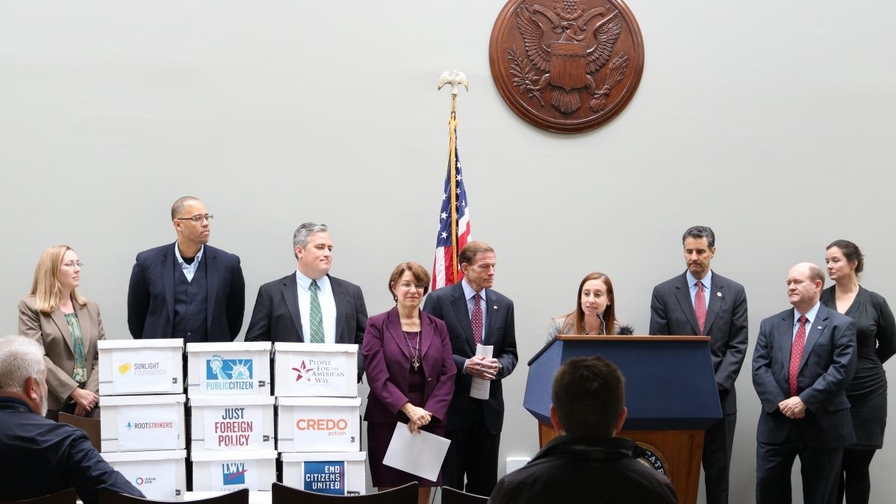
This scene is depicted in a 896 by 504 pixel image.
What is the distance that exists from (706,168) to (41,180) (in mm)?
4242

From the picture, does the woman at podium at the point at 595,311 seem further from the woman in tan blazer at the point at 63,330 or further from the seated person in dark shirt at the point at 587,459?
the seated person in dark shirt at the point at 587,459

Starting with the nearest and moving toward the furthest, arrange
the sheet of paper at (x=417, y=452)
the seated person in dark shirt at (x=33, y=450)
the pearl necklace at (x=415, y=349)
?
the seated person in dark shirt at (x=33, y=450), the sheet of paper at (x=417, y=452), the pearl necklace at (x=415, y=349)

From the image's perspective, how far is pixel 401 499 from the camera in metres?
3.19

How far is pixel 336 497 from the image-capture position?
3.16 meters

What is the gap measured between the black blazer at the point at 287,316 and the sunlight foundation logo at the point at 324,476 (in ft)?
2.15

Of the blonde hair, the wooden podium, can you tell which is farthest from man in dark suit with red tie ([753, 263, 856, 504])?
the blonde hair

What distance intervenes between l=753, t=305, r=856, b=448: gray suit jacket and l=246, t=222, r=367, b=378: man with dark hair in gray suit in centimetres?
233

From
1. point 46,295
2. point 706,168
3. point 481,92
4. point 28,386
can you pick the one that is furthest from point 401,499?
point 706,168

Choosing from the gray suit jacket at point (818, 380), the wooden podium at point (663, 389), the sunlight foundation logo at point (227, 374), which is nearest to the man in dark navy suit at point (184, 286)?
the sunlight foundation logo at point (227, 374)

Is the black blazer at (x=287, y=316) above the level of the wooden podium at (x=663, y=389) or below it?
above

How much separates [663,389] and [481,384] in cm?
125

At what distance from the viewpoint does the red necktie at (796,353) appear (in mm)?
5379

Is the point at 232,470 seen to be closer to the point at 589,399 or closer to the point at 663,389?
the point at 663,389

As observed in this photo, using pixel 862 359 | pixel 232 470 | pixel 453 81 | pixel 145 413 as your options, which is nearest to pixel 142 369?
pixel 145 413
